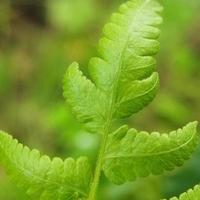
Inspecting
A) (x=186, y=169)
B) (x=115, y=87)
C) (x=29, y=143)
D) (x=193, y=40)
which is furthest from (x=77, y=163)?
(x=193, y=40)

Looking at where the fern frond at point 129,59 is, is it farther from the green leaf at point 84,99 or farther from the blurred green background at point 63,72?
the blurred green background at point 63,72

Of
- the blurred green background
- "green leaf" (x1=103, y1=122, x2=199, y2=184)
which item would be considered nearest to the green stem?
"green leaf" (x1=103, y1=122, x2=199, y2=184)

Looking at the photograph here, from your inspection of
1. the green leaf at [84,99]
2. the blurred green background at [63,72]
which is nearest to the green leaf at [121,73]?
the green leaf at [84,99]

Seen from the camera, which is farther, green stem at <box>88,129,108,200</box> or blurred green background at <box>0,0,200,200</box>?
blurred green background at <box>0,0,200,200</box>

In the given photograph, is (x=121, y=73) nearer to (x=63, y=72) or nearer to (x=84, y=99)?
(x=84, y=99)

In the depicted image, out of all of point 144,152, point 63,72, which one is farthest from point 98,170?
point 63,72

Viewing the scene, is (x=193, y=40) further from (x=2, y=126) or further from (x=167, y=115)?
(x=2, y=126)

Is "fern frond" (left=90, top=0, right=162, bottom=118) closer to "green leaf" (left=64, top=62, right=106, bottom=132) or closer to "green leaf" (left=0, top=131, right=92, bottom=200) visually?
"green leaf" (left=64, top=62, right=106, bottom=132)
